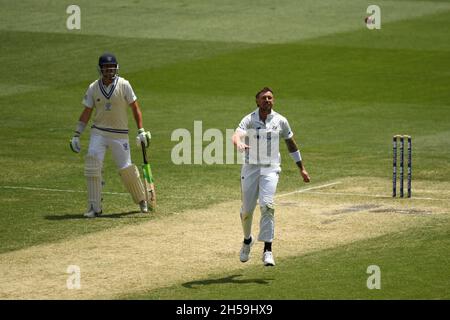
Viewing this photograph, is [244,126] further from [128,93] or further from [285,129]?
[128,93]

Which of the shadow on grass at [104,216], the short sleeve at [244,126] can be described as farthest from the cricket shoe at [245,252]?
the shadow on grass at [104,216]

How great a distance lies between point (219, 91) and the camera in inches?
1469

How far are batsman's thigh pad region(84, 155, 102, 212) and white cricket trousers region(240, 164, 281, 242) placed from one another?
4459 millimetres

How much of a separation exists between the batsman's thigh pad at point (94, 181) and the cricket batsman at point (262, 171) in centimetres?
446

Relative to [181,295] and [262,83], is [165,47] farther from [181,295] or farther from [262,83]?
[181,295]

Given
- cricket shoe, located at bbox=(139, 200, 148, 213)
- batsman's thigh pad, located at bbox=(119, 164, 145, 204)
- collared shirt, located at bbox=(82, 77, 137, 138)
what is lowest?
cricket shoe, located at bbox=(139, 200, 148, 213)

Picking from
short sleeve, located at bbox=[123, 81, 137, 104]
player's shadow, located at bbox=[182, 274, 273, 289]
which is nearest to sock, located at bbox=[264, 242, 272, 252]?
player's shadow, located at bbox=[182, 274, 273, 289]

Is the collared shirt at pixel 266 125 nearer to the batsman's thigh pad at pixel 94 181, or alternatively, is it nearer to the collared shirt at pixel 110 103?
the collared shirt at pixel 110 103

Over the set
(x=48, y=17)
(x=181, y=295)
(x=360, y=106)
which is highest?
(x=48, y=17)

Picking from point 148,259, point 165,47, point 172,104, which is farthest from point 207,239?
point 165,47

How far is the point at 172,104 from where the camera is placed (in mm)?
35375

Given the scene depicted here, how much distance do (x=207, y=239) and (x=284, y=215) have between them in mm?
2413

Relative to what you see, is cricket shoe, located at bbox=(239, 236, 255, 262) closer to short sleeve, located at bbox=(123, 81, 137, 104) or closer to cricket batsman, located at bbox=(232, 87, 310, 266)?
cricket batsman, located at bbox=(232, 87, 310, 266)

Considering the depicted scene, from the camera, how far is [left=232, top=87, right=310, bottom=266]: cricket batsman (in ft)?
58.0
